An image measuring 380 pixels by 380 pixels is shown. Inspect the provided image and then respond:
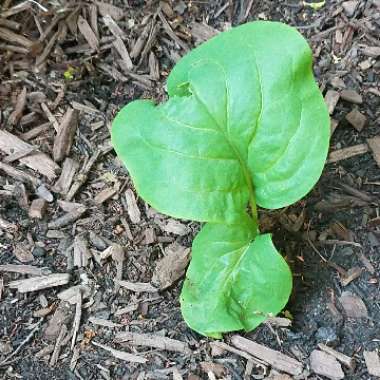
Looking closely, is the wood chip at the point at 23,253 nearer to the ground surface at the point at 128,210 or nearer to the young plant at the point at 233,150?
the ground surface at the point at 128,210

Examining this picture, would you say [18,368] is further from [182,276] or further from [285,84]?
[285,84]

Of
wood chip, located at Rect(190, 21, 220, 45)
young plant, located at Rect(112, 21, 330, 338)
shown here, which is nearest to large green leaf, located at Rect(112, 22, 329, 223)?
young plant, located at Rect(112, 21, 330, 338)

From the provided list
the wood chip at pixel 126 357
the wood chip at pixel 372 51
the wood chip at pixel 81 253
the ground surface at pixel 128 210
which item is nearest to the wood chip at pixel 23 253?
the ground surface at pixel 128 210

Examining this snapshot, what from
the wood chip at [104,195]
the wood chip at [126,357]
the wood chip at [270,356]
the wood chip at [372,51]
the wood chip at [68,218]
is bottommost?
the wood chip at [126,357]

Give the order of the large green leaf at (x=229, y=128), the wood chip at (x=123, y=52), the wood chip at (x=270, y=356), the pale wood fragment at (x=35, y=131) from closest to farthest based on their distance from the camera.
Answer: the large green leaf at (x=229, y=128) < the wood chip at (x=270, y=356) < the pale wood fragment at (x=35, y=131) < the wood chip at (x=123, y=52)

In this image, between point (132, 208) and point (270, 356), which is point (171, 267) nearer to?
point (132, 208)

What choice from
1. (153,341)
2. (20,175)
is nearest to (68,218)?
(20,175)

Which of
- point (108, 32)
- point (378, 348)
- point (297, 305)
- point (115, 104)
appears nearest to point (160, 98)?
point (115, 104)
